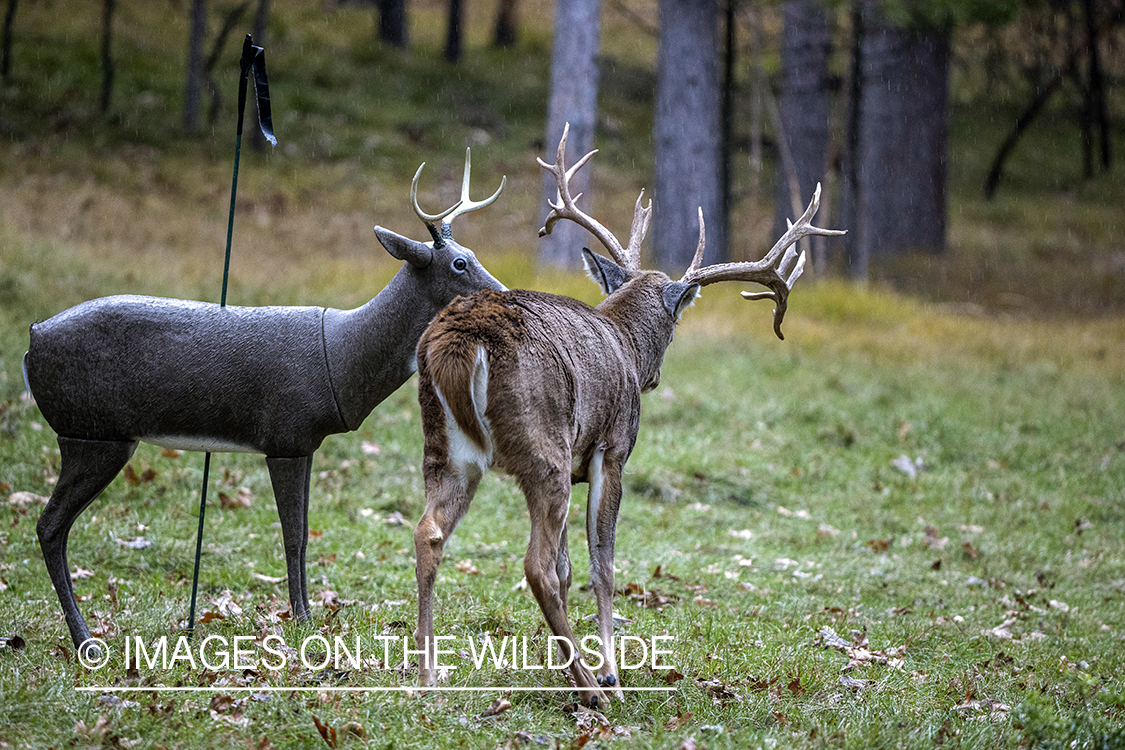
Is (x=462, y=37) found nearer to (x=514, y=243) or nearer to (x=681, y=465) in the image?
(x=514, y=243)

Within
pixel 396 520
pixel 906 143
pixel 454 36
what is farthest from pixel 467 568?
pixel 454 36

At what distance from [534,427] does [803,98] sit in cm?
1537

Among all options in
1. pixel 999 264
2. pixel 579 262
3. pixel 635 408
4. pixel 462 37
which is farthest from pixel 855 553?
pixel 462 37

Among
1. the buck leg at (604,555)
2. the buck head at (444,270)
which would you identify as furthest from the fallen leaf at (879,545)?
the buck head at (444,270)

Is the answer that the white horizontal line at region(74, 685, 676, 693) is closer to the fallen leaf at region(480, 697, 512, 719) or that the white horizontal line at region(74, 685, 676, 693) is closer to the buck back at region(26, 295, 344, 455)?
the fallen leaf at region(480, 697, 512, 719)

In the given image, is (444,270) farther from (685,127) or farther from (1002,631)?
(685,127)

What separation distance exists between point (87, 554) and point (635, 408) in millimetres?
3637

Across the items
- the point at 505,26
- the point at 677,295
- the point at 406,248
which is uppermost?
the point at 505,26

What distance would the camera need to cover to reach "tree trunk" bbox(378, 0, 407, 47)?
25.8 m

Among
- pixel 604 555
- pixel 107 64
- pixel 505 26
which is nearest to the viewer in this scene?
pixel 604 555

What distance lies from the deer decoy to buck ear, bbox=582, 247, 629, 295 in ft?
1.59

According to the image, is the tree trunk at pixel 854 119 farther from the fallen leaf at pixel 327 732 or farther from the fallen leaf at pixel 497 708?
the fallen leaf at pixel 327 732

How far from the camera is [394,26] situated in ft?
85.2

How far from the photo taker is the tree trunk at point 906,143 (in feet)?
66.1
